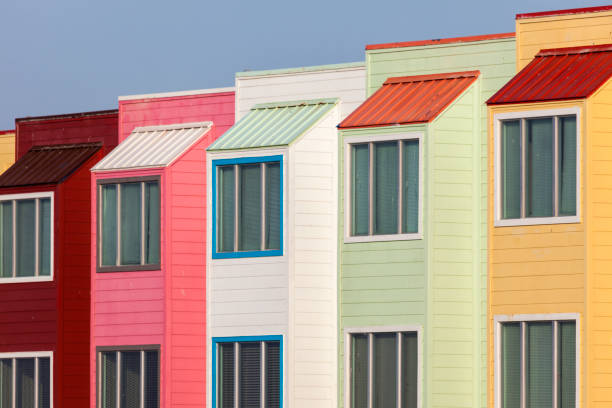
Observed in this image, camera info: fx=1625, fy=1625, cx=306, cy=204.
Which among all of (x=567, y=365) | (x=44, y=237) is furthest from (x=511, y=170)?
(x=44, y=237)

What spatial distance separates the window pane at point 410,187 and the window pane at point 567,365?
3758mm

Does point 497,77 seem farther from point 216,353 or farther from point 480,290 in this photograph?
point 216,353

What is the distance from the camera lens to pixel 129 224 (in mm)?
36938

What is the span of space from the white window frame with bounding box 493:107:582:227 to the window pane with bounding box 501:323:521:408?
2.00 meters

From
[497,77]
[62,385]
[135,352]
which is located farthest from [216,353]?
[497,77]

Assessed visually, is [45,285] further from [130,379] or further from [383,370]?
[383,370]

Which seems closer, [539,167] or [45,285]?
[539,167]

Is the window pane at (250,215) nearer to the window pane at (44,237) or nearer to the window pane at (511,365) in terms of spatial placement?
the window pane at (44,237)

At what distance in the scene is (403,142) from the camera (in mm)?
32656

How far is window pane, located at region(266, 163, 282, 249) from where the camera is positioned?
34.3 metres

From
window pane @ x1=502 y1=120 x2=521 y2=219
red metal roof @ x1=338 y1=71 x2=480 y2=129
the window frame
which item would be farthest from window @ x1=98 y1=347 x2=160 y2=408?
window pane @ x1=502 y1=120 x2=521 y2=219

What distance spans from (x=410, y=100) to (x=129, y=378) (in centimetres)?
911

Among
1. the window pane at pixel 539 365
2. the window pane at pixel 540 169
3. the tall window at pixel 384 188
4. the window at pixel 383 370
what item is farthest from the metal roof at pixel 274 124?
the window pane at pixel 539 365

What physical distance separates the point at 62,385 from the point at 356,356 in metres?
8.39
